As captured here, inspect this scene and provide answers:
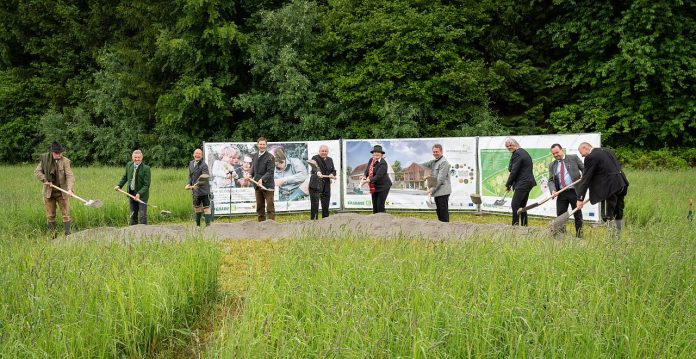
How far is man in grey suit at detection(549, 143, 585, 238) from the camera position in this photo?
10.0 metres

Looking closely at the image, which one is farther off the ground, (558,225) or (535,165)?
(535,165)

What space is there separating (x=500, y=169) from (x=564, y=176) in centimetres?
346

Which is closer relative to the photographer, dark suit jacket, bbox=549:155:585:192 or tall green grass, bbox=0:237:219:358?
tall green grass, bbox=0:237:219:358

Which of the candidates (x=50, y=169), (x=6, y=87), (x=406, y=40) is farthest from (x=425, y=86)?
(x=6, y=87)

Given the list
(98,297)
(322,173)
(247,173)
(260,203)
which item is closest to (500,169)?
(322,173)

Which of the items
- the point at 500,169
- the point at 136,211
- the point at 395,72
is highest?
the point at 395,72

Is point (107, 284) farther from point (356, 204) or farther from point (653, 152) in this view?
point (653, 152)

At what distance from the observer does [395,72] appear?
24.9 meters

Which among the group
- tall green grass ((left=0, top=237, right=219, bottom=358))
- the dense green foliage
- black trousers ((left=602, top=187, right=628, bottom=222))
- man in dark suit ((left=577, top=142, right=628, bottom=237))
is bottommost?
tall green grass ((left=0, top=237, right=219, bottom=358))

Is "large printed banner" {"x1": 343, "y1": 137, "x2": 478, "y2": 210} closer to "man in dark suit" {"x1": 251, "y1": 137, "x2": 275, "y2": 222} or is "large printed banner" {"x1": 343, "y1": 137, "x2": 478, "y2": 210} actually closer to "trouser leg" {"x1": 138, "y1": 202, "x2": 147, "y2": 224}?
"man in dark suit" {"x1": 251, "y1": 137, "x2": 275, "y2": 222}

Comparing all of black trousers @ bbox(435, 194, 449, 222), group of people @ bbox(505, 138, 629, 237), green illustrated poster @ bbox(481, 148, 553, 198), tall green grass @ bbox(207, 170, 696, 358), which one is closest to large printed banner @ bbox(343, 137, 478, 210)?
green illustrated poster @ bbox(481, 148, 553, 198)

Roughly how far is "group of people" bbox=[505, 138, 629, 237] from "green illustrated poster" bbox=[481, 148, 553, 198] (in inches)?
86.1

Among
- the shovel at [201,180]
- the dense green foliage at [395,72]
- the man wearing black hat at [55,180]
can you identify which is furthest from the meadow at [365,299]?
the dense green foliage at [395,72]

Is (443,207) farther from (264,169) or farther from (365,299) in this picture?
(365,299)
